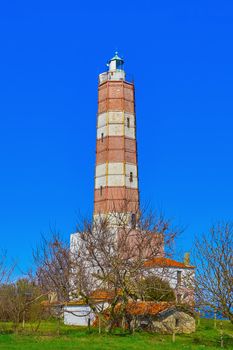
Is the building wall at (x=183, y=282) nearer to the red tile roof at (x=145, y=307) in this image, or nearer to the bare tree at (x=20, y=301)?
the red tile roof at (x=145, y=307)

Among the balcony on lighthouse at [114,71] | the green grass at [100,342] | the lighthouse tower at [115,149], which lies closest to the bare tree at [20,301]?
the green grass at [100,342]

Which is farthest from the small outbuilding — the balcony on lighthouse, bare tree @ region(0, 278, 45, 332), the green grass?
the balcony on lighthouse

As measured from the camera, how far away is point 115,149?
54875 mm

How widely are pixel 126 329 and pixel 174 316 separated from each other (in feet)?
15.3

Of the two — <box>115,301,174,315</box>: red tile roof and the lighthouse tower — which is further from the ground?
the lighthouse tower

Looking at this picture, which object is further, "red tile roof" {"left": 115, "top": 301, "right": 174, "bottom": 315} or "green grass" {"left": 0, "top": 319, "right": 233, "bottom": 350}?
"red tile roof" {"left": 115, "top": 301, "right": 174, "bottom": 315}

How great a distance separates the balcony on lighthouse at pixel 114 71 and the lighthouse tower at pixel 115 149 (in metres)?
1.46

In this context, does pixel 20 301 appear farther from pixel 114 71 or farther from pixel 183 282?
pixel 114 71

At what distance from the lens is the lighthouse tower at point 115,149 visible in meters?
53.8

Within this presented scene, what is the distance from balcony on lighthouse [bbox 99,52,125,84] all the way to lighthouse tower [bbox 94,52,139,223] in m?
1.46

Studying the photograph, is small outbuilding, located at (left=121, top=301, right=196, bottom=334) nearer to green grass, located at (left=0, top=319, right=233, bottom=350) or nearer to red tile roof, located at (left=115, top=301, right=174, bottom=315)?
red tile roof, located at (left=115, top=301, right=174, bottom=315)

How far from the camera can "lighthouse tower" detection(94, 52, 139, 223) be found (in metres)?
53.8

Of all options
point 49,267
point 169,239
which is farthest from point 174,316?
point 49,267

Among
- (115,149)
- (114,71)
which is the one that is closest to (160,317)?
(115,149)
